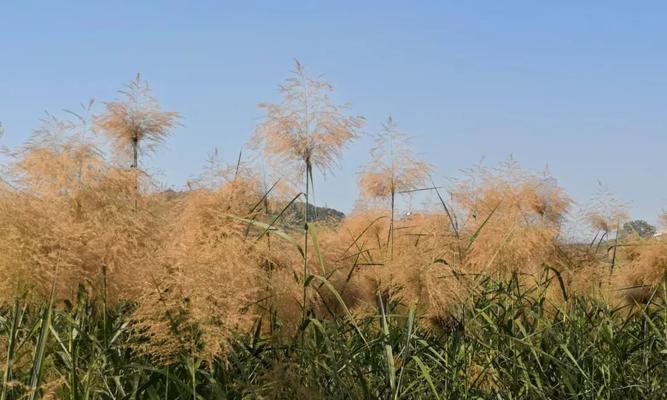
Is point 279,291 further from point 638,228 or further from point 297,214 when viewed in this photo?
point 638,228

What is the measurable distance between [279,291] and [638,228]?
192 inches

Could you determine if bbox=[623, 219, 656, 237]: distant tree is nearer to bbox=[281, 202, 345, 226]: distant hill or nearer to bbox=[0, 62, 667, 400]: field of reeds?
bbox=[0, 62, 667, 400]: field of reeds

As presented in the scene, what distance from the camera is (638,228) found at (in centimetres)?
736

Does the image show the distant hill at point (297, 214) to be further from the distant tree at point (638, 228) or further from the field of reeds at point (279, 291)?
the distant tree at point (638, 228)

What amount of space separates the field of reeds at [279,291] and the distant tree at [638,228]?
3.01 feet

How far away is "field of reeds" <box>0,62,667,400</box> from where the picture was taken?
2.86 metres

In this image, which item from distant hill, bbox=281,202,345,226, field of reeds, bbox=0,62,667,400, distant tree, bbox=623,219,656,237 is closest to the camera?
field of reeds, bbox=0,62,667,400

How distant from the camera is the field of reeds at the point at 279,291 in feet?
9.38

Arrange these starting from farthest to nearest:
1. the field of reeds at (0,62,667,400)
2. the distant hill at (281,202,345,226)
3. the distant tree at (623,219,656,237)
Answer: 1. the distant tree at (623,219,656,237)
2. the distant hill at (281,202,345,226)
3. the field of reeds at (0,62,667,400)

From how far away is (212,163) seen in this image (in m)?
4.34

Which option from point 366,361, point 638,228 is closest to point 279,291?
point 366,361

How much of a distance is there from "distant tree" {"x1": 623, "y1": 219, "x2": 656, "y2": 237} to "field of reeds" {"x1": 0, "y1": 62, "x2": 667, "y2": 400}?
0.92 meters

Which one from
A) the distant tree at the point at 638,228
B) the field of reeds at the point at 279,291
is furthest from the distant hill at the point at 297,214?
the distant tree at the point at 638,228

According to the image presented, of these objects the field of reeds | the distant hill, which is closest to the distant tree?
the field of reeds
